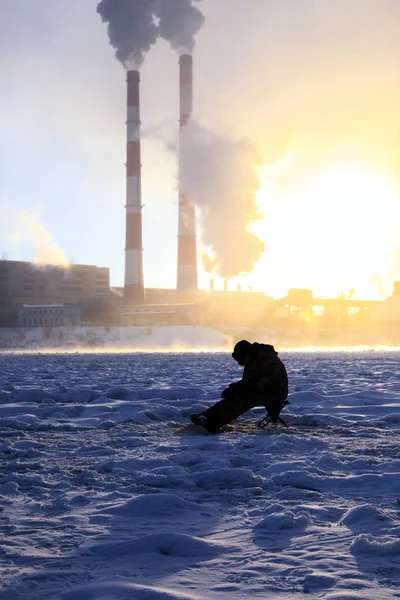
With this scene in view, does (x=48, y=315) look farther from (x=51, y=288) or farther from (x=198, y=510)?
(x=198, y=510)

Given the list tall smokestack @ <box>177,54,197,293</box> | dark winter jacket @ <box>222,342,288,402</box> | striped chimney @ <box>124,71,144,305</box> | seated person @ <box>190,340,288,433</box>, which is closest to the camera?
seated person @ <box>190,340,288,433</box>

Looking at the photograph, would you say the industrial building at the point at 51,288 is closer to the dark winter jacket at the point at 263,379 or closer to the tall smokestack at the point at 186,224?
the tall smokestack at the point at 186,224

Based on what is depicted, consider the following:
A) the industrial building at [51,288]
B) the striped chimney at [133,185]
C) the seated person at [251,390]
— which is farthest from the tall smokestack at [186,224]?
the seated person at [251,390]

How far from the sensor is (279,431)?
654 centimetres

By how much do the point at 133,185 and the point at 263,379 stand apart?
5567 centimetres

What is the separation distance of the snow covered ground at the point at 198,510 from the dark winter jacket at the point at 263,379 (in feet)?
1.36

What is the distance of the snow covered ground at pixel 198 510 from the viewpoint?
2559mm

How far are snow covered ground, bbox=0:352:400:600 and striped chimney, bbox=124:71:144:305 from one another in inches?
2160

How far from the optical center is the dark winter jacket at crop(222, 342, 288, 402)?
6.80 metres

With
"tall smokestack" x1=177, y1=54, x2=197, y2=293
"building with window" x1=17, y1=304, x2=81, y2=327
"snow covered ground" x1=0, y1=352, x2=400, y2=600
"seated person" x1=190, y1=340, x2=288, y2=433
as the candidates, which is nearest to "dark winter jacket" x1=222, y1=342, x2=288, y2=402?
"seated person" x1=190, y1=340, x2=288, y2=433

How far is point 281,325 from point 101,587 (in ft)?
206

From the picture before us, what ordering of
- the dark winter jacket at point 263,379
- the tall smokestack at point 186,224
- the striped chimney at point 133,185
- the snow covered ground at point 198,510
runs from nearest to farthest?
the snow covered ground at point 198,510 < the dark winter jacket at point 263,379 < the striped chimney at point 133,185 < the tall smokestack at point 186,224

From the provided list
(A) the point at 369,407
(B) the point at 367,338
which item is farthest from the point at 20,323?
(A) the point at 369,407

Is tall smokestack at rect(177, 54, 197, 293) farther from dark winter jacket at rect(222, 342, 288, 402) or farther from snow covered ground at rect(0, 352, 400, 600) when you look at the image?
snow covered ground at rect(0, 352, 400, 600)
